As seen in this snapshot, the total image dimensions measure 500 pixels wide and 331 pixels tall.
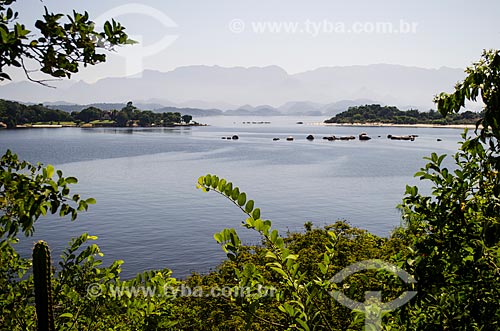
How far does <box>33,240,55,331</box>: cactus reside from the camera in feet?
12.1

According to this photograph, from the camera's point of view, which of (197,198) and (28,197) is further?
(197,198)

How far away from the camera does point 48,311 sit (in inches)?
147

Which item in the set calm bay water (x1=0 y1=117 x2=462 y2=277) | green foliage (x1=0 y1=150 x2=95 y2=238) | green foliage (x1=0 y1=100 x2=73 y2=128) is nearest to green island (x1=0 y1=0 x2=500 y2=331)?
green foliage (x1=0 y1=150 x2=95 y2=238)

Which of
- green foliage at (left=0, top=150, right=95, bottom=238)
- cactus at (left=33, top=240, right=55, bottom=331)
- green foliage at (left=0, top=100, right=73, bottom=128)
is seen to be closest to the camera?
green foliage at (left=0, top=150, right=95, bottom=238)

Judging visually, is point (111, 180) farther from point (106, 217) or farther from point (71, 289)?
point (71, 289)

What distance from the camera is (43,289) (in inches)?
148

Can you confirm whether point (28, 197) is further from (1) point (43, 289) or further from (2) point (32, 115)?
(2) point (32, 115)

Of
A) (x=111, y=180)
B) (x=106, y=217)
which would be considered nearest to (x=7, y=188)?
(x=106, y=217)

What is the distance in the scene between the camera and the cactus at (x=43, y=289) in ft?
12.1

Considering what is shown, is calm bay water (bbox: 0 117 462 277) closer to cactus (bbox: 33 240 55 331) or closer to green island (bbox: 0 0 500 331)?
cactus (bbox: 33 240 55 331)

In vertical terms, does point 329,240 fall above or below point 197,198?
above

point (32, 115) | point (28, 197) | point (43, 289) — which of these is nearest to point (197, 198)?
point (43, 289)

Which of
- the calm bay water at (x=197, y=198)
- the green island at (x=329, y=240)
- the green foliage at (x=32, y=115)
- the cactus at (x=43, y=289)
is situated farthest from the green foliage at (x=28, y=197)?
the green foliage at (x=32, y=115)

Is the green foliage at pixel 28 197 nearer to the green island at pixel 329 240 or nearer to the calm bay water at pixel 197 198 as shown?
the green island at pixel 329 240
